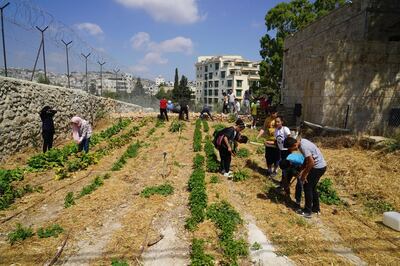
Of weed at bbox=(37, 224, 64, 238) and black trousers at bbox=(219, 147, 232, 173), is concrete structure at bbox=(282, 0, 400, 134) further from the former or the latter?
weed at bbox=(37, 224, 64, 238)

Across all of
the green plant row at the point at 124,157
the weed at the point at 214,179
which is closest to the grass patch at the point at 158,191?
the weed at the point at 214,179

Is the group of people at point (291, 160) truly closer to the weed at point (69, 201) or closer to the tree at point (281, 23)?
the weed at point (69, 201)

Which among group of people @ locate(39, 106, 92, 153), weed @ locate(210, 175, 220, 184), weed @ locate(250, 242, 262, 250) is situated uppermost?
group of people @ locate(39, 106, 92, 153)

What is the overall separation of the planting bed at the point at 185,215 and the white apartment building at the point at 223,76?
5781 cm

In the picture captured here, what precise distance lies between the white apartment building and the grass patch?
59130mm

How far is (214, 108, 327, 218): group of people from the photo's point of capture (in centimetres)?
549

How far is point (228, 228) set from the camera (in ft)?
16.1

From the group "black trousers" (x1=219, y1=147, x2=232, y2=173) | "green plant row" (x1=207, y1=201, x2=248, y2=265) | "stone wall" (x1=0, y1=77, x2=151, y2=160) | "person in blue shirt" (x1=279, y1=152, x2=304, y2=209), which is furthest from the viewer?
"stone wall" (x1=0, y1=77, x2=151, y2=160)

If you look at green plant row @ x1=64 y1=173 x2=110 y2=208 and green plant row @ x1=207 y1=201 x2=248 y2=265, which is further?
green plant row @ x1=64 y1=173 x2=110 y2=208

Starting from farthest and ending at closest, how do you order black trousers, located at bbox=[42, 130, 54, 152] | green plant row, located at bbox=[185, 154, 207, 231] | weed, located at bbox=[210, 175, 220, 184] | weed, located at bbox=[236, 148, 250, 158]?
weed, located at bbox=[236, 148, 250, 158] → black trousers, located at bbox=[42, 130, 54, 152] → weed, located at bbox=[210, 175, 220, 184] → green plant row, located at bbox=[185, 154, 207, 231]

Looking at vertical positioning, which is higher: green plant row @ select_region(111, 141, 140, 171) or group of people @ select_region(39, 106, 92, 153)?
group of people @ select_region(39, 106, 92, 153)

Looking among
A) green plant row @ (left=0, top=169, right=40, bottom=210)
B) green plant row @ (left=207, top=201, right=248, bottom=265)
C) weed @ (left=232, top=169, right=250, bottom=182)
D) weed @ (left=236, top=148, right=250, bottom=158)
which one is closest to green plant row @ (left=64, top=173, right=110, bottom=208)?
green plant row @ (left=0, top=169, right=40, bottom=210)

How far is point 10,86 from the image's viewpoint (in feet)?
31.6

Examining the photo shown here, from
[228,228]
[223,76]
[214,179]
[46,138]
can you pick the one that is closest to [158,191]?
[214,179]
